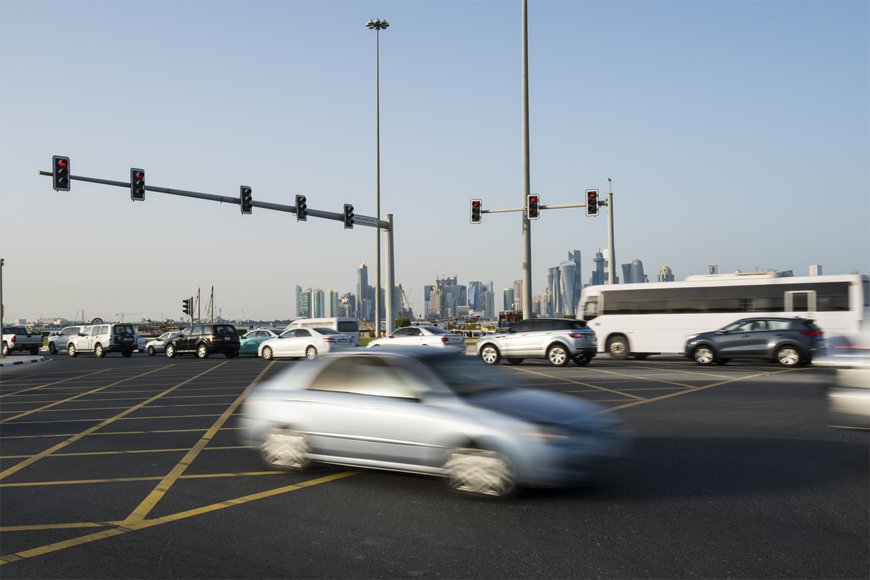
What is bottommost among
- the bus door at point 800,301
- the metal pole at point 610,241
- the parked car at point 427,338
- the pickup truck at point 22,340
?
the pickup truck at point 22,340

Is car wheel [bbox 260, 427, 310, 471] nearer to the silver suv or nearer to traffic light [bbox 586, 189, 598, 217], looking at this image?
the silver suv

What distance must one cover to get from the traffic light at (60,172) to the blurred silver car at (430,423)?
688 inches

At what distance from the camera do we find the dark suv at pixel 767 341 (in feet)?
72.1

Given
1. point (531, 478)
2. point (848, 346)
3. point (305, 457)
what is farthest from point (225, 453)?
point (848, 346)

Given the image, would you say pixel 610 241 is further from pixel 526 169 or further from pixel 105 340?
pixel 105 340

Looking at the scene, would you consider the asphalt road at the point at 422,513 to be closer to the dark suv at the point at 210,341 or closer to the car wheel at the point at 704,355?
the car wheel at the point at 704,355

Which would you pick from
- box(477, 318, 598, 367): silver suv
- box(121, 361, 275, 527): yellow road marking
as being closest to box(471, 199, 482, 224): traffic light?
→ box(477, 318, 598, 367): silver suv

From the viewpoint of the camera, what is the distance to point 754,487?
275 inches

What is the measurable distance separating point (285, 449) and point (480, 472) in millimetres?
2373

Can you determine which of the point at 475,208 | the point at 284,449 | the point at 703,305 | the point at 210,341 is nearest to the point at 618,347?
the point at 703,305

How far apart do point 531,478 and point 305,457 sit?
8.41ft

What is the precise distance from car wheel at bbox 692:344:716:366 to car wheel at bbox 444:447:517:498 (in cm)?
1852

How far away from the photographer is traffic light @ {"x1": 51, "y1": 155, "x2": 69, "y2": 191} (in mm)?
22581

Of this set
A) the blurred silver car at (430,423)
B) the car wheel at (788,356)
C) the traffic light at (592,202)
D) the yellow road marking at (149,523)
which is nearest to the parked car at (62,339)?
the traffic light at (592,202)
